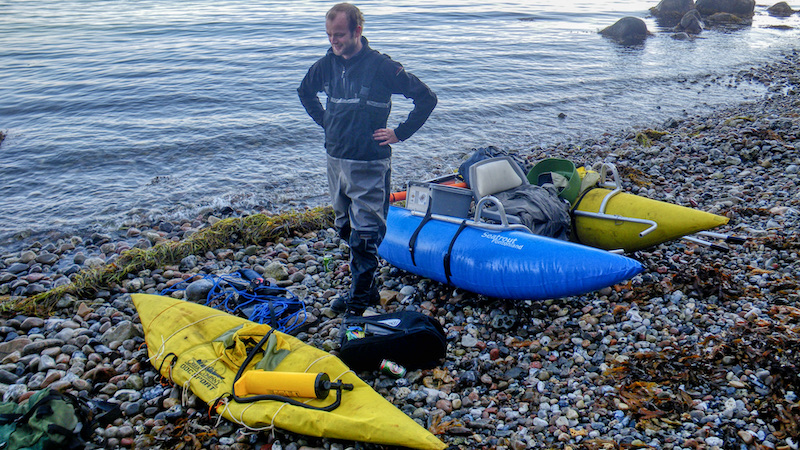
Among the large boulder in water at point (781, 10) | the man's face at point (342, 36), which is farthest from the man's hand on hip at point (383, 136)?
the large boulder in water at point (781, 10)

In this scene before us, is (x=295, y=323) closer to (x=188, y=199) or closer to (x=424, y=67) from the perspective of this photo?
(x=188, y=199)

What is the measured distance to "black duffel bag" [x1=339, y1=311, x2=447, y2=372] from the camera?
14.1 feet

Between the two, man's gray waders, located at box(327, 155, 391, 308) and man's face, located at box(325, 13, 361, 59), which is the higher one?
man's face, located at box(325, 13, 361, 59)

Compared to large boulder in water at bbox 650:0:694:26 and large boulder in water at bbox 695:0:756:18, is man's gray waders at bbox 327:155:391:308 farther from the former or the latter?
large boulder in water at bbox 695:0:756:18

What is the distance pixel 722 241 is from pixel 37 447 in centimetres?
638

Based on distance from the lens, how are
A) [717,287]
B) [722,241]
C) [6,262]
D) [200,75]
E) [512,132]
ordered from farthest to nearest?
[200,75] → [512,132] → [6,262] → [722,241] → [717,287]

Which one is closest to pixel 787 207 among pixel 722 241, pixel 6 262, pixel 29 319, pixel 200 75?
pixel 722 241

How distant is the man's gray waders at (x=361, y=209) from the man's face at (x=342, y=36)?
0.91 metres

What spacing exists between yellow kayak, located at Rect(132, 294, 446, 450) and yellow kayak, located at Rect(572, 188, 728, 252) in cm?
335

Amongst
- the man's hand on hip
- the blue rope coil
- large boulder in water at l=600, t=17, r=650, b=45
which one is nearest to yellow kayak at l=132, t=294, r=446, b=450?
the blue rope coil

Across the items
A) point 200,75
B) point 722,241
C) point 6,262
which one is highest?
point 200,75

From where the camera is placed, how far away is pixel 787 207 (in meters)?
6.49

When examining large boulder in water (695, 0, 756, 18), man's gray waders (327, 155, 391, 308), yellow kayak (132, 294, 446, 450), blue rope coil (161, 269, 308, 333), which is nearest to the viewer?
yellow kayak (132, 294, 446, 450)

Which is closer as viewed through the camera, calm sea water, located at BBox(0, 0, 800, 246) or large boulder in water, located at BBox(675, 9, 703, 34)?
calm sea water, located at BBox(0, 0, 800, 246)
